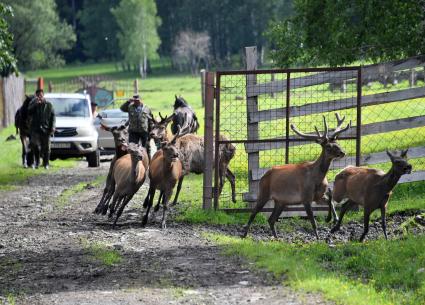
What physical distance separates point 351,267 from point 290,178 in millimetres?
3100

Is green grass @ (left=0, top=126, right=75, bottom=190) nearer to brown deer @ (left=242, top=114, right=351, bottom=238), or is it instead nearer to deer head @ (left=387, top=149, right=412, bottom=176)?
brown deer @ (left=242, top=114, right=351, bottom=238)

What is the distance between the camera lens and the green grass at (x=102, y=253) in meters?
12.5

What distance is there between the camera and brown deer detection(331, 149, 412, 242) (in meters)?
13.9

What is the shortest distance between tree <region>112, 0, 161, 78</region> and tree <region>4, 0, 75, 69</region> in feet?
32.1

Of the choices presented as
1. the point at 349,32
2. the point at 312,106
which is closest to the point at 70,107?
the point at 349,32

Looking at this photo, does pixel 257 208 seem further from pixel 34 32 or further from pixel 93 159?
pixel 34 32

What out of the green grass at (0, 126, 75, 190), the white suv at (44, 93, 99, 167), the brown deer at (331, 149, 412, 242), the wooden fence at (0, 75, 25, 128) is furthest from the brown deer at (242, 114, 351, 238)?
the wooden fence at (0, 75, 25, 128)

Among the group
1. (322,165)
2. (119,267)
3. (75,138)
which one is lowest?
(75,138)

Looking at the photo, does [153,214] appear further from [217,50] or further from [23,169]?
[217,50]

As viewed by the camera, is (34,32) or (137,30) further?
(137,30)

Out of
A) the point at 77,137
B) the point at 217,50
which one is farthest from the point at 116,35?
the point at 77,137

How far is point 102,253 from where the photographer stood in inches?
512

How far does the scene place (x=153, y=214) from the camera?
54.5 ft

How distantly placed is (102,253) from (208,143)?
4040 mm
